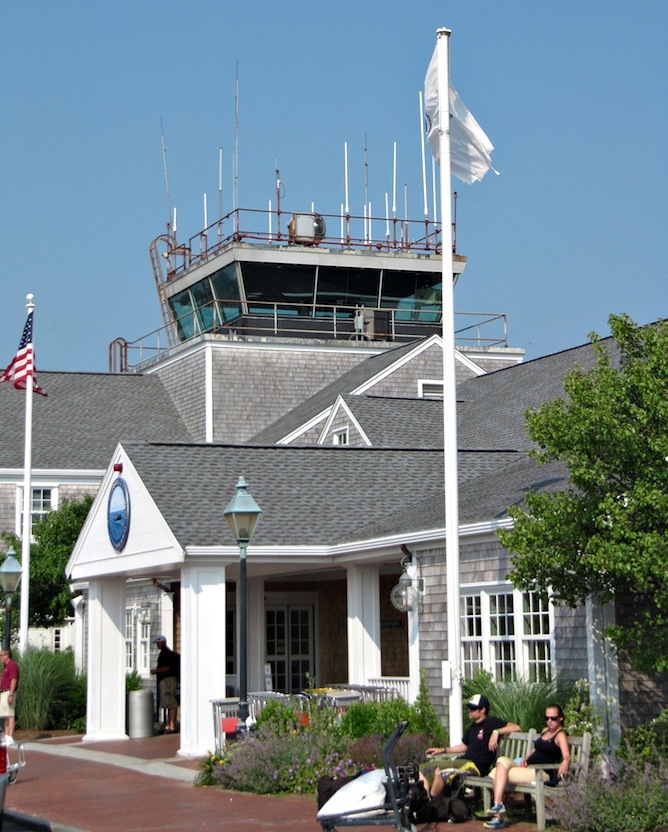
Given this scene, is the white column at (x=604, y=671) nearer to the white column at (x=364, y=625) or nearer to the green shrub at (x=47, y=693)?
the white column at (x=364, y=625)

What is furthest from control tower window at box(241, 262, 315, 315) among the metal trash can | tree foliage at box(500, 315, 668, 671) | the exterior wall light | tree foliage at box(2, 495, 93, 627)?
tree foliage at box(500, 315, 668, 671)

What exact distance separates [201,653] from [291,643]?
27.7 feet

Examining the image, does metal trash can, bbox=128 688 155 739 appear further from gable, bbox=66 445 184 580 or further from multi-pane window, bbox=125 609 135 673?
multi-pane window, bbox=125 609 135 673

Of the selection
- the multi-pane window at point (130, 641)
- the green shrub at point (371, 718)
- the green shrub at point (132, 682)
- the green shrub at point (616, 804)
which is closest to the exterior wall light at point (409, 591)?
the green shrub at point (371, 718)

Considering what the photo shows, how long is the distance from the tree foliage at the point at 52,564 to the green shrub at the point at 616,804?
23.2 meters

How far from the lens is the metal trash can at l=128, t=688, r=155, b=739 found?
24891mm

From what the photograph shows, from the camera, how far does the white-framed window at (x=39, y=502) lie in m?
37.5

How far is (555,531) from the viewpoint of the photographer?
13.2 metres

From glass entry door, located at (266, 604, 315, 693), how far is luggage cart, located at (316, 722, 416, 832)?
16885 mm

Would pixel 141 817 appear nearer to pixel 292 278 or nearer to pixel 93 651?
pixel 93 651

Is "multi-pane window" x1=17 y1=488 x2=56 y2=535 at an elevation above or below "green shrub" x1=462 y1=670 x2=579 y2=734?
above

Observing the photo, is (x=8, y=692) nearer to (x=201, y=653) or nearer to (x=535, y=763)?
(x=201, y=653)

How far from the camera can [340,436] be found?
30.6 m

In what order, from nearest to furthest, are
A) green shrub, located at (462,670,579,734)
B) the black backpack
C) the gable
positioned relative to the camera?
1. the black backpack
2. green shrub, located at (462,670,579,734)
3. the gable
